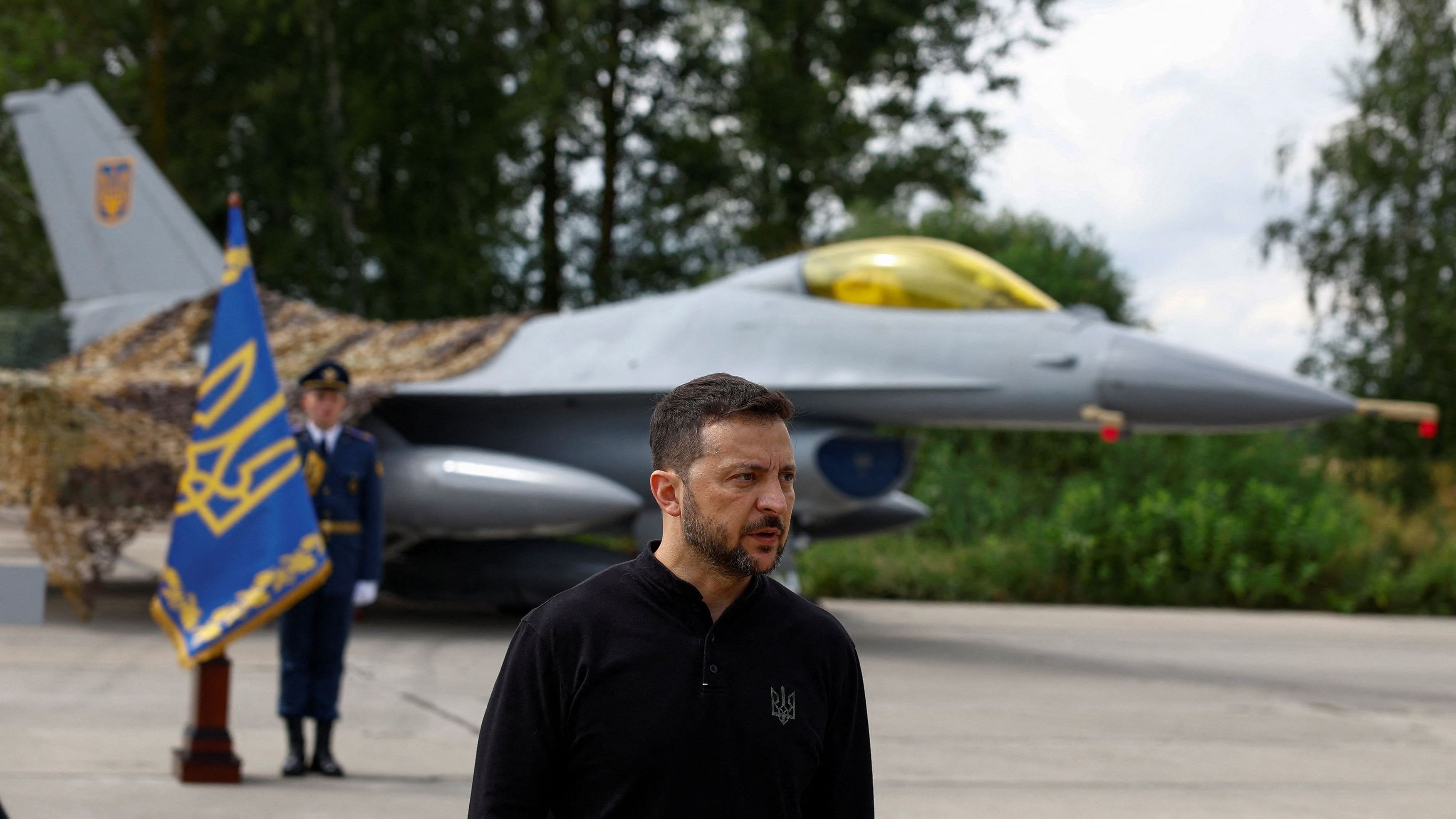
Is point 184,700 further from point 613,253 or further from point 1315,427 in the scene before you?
point 1315,427

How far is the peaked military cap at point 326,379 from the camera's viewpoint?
6.21 meters

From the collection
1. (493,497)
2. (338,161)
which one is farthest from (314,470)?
(338,161)

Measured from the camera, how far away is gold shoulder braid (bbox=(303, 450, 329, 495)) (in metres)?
6.21

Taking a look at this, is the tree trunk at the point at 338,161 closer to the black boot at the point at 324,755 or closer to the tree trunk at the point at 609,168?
the tree trunk at the point at 609,168

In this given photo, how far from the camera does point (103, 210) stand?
46.4 feet

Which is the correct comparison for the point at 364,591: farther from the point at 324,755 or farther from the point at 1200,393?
the point at 1200,393

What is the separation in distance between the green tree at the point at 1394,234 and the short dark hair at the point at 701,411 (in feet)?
78.6

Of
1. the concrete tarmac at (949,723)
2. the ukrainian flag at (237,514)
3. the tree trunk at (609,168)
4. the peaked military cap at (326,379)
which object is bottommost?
the concrete tarmac at (949,723)

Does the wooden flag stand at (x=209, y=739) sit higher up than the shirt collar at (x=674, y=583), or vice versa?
A: the shirt collar at (x=674, y=583)

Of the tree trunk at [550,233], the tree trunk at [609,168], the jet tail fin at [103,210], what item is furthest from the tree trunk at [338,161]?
the jet tail fin at [103,210]

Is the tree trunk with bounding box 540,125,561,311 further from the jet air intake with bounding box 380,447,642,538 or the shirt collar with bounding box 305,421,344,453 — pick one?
the shirt collar with bounding box 305,421,344,453

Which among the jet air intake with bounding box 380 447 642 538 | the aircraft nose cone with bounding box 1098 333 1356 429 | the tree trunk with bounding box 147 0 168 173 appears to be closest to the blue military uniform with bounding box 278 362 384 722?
the jet air intake with bounding box 380 447 642 538

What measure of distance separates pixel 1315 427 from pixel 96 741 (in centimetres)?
2309

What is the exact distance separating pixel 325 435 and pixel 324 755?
1.33 m
